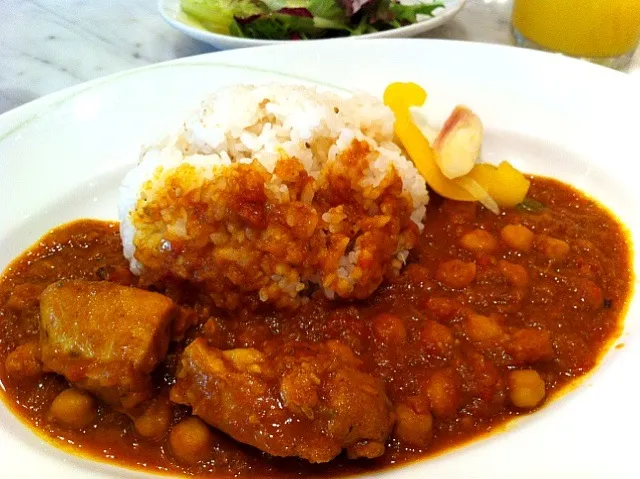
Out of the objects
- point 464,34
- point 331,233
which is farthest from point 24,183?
point 464,34

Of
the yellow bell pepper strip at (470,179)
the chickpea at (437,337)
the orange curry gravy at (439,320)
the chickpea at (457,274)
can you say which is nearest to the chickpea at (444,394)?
the orange curry gravy at (439,320)

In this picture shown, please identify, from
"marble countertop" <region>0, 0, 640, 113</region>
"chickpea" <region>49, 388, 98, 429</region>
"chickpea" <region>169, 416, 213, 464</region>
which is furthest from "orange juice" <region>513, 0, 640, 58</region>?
"chickpea" <region>49, 388, 98, 429</region>

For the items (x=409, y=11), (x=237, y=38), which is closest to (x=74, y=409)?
(x=237, y=38)

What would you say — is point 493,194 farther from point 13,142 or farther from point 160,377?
point 13,142

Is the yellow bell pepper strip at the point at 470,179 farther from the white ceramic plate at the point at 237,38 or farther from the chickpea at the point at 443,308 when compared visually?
the white ceramic plate at the point at 237,38

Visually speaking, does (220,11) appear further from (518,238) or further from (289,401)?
(289,401)

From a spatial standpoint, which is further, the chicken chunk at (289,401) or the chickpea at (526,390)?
the chickpea at (526,390)
